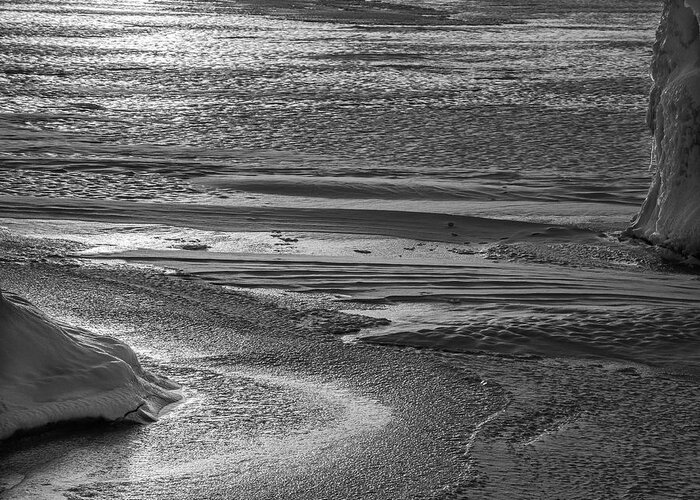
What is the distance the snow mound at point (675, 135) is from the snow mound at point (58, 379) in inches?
126

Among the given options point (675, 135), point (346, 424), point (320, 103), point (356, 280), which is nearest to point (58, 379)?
point (346, 424)

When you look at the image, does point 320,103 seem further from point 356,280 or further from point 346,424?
point 346,424

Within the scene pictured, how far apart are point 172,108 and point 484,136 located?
285 cm

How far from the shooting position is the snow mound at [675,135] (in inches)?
230

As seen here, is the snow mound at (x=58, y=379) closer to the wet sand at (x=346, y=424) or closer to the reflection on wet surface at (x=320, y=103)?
Answer: the wet sand at (x=346, y=424)

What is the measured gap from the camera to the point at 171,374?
152 inches

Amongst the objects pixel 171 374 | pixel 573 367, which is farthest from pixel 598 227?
pixel 171 374

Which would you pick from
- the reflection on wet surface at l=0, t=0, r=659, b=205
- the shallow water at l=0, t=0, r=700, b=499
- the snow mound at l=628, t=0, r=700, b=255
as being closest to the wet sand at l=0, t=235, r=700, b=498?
the shallow water at l=0, t=0, r=700, b=499

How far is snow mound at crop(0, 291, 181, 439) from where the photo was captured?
3.33 m

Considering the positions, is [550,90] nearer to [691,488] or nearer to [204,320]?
[204,320]

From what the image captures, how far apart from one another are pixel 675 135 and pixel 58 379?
380cm

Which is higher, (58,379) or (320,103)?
(320,103)

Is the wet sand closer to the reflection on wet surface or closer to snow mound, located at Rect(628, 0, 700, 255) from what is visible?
snow mound, located at Rect(628, 0, 700, 255)

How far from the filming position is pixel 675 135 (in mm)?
5992
